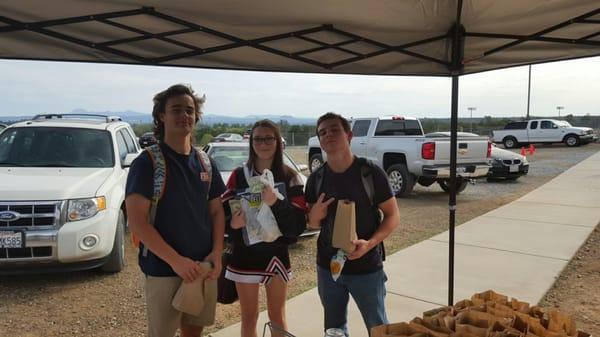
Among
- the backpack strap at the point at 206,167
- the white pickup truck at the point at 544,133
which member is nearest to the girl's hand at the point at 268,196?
the backpack strap at the point at 206,167

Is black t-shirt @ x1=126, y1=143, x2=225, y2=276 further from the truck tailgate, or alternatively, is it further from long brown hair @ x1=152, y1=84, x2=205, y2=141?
the truck tailgate

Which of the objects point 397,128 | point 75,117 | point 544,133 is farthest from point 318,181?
point 544,133

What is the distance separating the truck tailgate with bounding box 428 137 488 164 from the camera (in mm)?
9922

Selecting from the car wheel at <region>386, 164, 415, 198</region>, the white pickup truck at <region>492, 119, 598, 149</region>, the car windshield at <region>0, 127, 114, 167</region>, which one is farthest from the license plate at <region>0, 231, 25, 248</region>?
the white pickup truck at <region>492, 119, 598, 149</region>

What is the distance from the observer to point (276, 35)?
3102mm

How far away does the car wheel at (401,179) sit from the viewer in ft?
35.1

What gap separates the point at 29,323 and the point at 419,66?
4.07 m

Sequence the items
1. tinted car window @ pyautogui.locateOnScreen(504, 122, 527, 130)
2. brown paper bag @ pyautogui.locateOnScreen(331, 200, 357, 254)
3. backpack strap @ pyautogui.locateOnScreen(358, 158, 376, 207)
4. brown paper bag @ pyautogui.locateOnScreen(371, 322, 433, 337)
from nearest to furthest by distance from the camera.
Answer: brown paper bag @ pyautogui.locateOnScreen(371, 322, 433, 337) → brown paper bag @ pyautogui.locateOnScreen(331, 200, 357, 254) → backpack strap @ pyautogui.locateOnScreen(358, 158, 376, 207) → tinted car window @ pyautogui.locateOnScreen(504, 122, 527, 130)

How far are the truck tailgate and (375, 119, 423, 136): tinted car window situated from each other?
1.57 metres

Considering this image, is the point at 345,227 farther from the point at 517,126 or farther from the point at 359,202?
the point at 517,126

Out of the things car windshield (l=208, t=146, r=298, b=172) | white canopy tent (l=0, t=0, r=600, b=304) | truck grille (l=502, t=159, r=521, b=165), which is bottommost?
truck grille (l=502, t=159, r=521, b=165)

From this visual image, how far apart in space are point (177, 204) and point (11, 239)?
3.02 meters

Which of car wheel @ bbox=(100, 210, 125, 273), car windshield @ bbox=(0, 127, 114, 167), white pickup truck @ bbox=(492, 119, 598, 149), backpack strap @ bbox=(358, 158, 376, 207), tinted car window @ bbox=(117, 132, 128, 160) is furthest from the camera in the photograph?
white pickup truck @ bbox=(492, 119, 598, 149)

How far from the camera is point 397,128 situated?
460 inches
